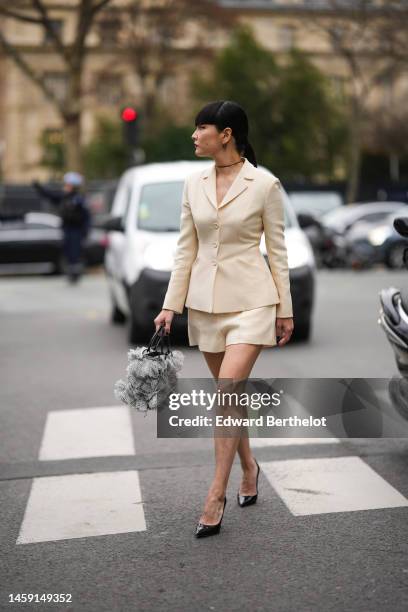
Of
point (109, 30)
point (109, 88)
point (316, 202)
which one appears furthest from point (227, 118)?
point (109, 88)

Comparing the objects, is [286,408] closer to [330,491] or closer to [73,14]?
[330,491]

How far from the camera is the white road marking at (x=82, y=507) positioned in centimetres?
475

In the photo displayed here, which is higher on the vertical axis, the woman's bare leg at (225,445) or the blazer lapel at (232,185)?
the blazer lapel at (232,185)

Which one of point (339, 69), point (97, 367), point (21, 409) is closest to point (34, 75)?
point (97, 367)

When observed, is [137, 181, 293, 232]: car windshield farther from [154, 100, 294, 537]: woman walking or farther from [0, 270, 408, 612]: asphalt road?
[154, 100, 294, 537]: woman walking

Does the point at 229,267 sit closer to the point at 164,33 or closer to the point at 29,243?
the point at 29,243

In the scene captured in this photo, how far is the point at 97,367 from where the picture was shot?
380 inches

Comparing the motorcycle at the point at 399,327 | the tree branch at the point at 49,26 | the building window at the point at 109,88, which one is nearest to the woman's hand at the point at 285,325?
the motorcycle at the point at 399,327

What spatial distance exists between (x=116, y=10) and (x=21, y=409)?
3331 centimetres

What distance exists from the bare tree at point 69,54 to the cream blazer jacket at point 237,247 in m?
22.1

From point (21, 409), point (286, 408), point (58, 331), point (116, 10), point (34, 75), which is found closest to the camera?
point (286, 408)

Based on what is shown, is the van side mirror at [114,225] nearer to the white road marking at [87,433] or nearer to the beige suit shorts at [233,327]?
the white road marking at [87,433]

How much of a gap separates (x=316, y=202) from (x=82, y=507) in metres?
28.8

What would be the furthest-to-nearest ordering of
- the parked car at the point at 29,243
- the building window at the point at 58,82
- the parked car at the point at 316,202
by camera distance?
the building window at the point at 58,82, the parked car at the point at 316,202, the parked car at the point at 29,243
